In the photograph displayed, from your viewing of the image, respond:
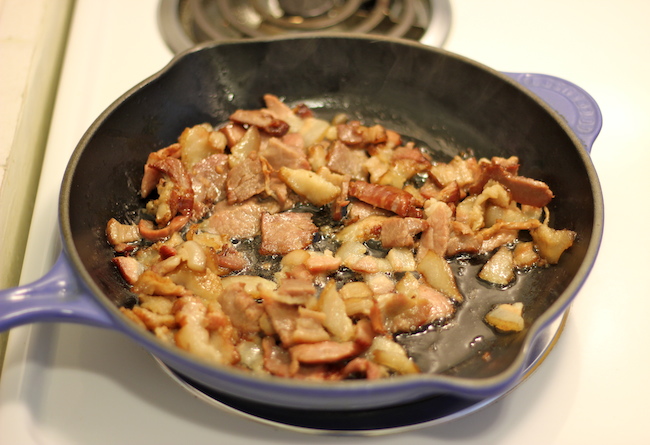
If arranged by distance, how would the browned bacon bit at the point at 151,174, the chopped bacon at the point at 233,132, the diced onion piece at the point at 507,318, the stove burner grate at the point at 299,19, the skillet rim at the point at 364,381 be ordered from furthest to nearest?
the stove burner grate at the point at 299,19
the chopped bacon at the point at 233,132
the browned bacon bit at the point at 151,174
the diced onion piece at the point at 507,318
the skillet rim at the point at 364,381

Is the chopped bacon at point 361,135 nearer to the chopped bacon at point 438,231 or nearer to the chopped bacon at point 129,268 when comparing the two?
the chopped bacon at point 438,231

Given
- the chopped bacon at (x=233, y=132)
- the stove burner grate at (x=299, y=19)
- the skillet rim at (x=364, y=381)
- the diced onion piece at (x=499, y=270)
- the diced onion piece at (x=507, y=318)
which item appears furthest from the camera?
the stove burner grate at (x=299, y=19)

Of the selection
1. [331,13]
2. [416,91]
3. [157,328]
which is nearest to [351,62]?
[416,91]

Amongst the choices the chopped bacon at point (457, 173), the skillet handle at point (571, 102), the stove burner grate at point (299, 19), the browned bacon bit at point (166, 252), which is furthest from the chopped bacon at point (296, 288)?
the stove burner grate at point (299, 19)

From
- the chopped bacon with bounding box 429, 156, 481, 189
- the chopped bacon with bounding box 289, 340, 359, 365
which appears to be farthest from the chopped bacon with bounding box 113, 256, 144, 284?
the chopped bacon with bounding box 429, 156, 481, 189

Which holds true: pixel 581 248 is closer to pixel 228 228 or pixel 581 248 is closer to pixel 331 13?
pixel 228 228

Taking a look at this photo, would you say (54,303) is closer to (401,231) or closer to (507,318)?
(401,231)
